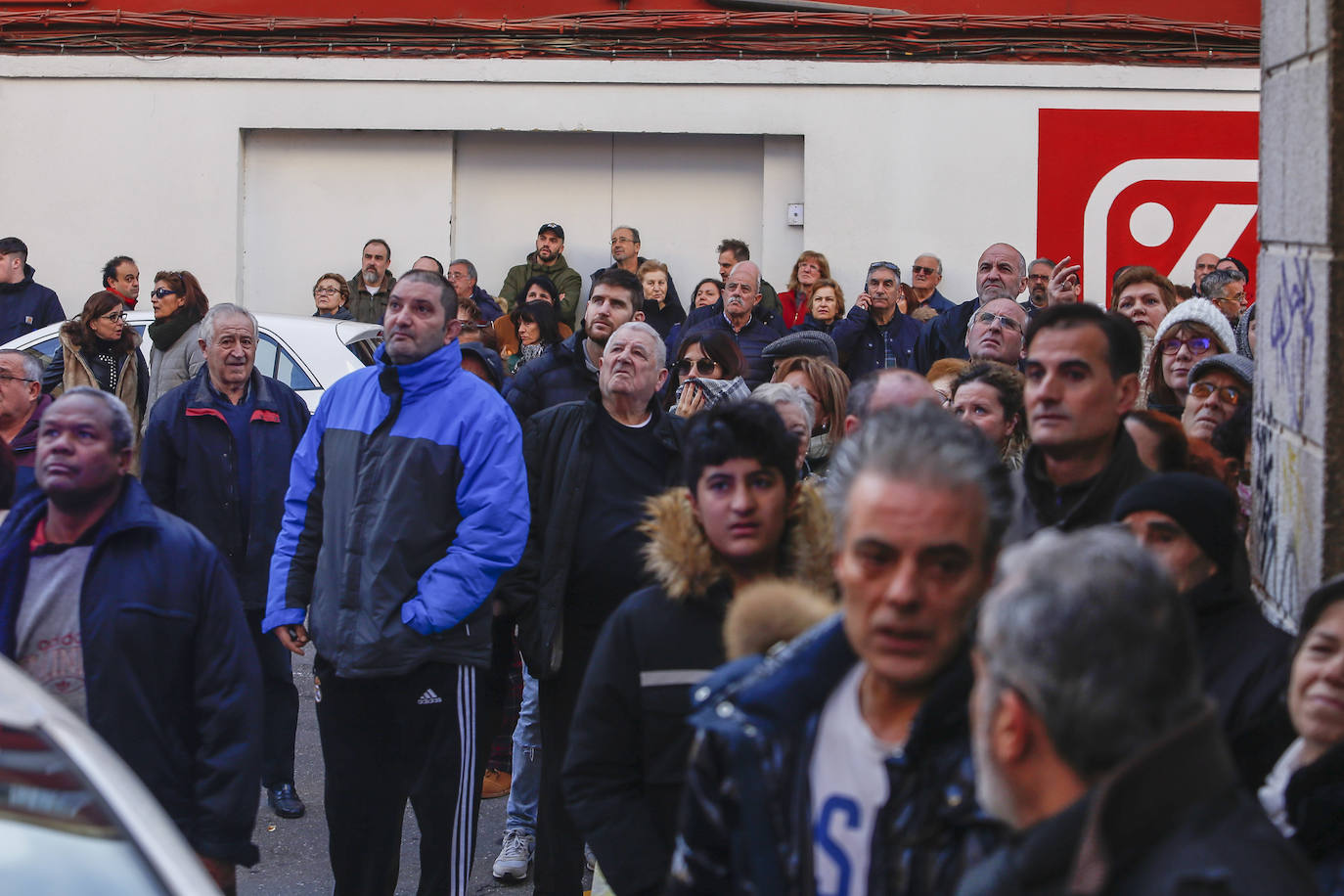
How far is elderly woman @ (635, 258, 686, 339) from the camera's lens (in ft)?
40.4

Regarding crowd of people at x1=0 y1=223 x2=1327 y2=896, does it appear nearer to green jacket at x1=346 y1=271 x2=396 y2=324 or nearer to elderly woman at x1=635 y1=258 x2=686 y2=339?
elderly woman at x1=635 y1=258 x2=686 y2=339

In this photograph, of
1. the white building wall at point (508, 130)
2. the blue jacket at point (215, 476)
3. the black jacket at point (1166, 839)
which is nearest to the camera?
the black jacket at point (1166, 839)

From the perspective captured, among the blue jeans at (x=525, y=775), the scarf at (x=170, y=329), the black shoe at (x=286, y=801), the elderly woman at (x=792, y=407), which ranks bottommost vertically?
the black shoe at (x=286, y=801)

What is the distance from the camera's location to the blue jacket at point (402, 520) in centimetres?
499

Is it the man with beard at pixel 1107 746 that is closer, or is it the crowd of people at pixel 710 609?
the man with beard at pixel 1107 746

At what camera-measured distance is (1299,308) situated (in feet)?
12.7

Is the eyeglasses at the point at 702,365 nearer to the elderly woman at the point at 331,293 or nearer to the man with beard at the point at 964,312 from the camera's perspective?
the man with beard at the point at 964,312

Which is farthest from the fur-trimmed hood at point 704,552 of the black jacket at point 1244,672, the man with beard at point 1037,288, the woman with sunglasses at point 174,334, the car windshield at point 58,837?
the woman with sunglasses at point 174,334

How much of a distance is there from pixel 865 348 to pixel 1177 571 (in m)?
6.90

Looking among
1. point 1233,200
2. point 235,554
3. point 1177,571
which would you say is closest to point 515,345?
point 235,554

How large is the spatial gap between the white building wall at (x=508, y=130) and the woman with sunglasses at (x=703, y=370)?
8.02m

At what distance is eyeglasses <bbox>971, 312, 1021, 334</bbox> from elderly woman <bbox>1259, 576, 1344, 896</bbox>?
4305 mm

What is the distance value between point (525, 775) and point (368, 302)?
8.56 metres

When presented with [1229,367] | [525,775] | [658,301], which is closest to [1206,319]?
[1229,367]
